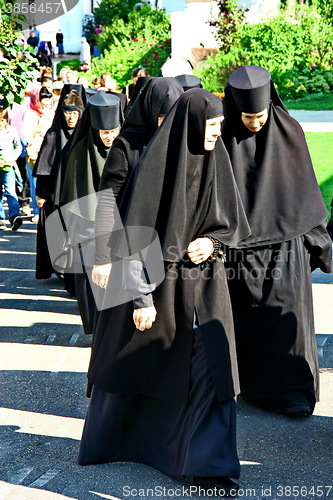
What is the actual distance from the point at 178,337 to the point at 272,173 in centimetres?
144

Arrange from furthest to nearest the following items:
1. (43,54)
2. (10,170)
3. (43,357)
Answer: (43,54)
(10,170)
(43,357)

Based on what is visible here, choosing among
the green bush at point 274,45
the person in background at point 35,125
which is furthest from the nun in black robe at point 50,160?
the green bush at point 274,45

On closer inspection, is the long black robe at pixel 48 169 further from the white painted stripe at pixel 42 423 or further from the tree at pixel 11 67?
the white painted stripe at pixel 42 423

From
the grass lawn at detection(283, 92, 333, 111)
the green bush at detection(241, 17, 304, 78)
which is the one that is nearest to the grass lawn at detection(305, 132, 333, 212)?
the grass lawn at detection(283, 92, 333, 111)

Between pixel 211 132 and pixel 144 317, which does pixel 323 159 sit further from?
pixel 144 317

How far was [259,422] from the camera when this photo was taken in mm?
4992

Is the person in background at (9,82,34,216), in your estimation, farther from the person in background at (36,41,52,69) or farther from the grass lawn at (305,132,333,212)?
the person in background at (36,41,52,69)

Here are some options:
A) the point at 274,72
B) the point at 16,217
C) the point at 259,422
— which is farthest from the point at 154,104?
the point at 274,72

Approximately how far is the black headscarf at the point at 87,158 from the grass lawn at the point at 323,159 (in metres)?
5.58

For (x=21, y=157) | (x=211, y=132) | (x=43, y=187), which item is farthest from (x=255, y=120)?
(x=21, y=157)

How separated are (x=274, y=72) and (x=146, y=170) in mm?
16422

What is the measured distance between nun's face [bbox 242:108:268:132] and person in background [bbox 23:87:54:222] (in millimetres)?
6395

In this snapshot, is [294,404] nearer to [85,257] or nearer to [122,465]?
[122,465]

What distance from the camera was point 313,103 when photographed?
1847cm
